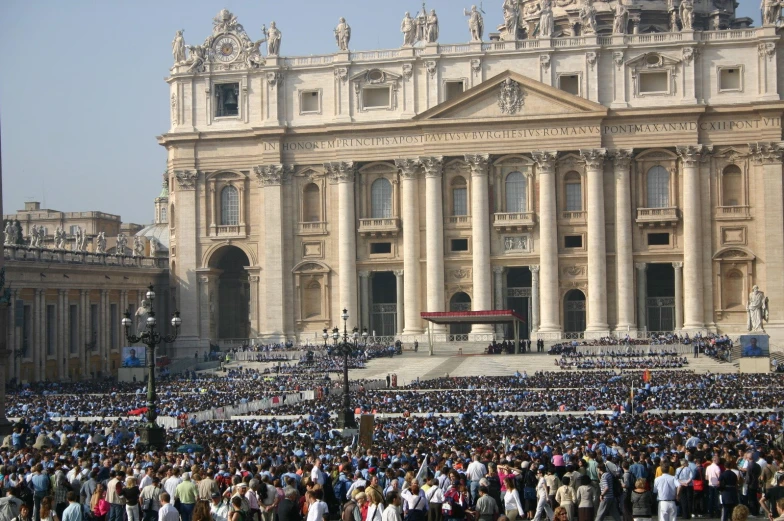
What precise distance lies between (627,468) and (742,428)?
9.35m

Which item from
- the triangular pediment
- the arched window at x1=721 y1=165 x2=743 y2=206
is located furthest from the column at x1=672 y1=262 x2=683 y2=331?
the triangular pediment

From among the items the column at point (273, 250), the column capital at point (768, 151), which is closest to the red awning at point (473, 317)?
the column at point (273, 250)

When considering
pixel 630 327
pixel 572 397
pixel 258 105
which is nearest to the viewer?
pixel 572 397

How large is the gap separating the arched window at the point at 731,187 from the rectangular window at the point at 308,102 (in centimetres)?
2709

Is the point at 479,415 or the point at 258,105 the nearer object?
the point at 479,415

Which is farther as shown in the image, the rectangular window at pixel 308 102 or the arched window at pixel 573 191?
the rectangular window at pixel 308 102

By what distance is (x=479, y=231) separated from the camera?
8725 centimetres

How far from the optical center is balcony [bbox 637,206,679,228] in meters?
85.6

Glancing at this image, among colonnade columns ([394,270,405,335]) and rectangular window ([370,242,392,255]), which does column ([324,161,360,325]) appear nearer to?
rectangular window ([370,242,392,255])

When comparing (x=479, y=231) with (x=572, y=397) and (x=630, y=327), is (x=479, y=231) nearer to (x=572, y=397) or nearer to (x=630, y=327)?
(x=630, y=327)

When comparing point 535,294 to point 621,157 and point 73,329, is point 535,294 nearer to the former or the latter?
point 621,157

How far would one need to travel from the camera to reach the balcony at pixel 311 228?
90.9m

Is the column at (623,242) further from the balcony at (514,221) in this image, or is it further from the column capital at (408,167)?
the column capital at (408,167)

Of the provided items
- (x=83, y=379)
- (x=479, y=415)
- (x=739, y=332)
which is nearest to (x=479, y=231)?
(x=739, y=332)
